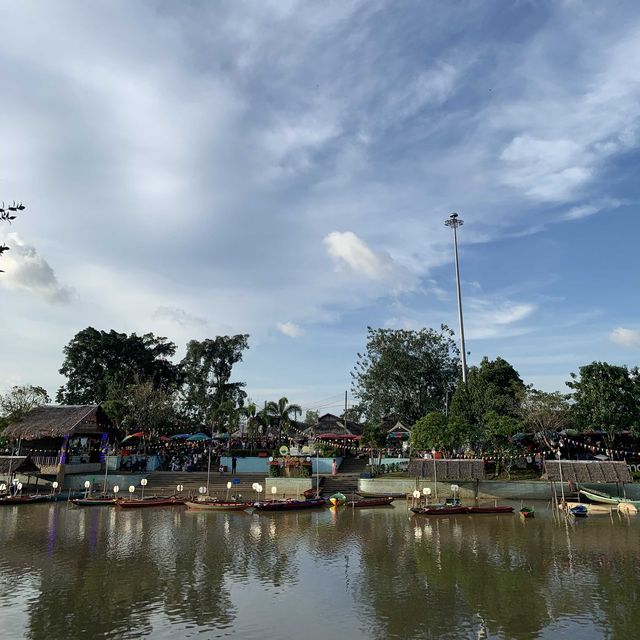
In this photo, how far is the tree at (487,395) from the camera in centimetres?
4138

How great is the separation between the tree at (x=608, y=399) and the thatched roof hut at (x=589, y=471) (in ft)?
11.1

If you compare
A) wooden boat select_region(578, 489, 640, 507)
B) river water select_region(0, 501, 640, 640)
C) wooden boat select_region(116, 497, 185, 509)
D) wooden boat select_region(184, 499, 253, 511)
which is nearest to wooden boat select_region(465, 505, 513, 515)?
river water select_region(0, 501, 640, 640)

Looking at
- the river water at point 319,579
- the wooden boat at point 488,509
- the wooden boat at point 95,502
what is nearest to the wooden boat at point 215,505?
the river water at point 319,579

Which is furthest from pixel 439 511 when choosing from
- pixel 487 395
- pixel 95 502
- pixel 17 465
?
pixel 17 465

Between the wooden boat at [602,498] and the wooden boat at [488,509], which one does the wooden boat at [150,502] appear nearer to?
the wooden boat at [488,509]

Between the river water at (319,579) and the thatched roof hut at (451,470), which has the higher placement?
the thatched roof hut at (451,470)

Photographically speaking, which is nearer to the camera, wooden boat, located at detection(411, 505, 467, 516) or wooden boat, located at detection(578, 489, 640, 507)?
wooden boat, located at detection(411, 505, 467, 516)

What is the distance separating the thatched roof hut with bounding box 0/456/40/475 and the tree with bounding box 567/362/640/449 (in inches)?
1597

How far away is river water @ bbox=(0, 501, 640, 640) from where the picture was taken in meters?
14.1

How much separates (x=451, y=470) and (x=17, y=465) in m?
30.9

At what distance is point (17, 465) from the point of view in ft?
124

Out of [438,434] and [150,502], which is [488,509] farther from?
[150,502]

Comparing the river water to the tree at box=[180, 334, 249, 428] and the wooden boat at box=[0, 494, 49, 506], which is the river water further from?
the tree at box=[180, 334, 249, 428]

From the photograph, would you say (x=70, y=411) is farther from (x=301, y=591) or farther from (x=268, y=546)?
(x=301, y=591)
